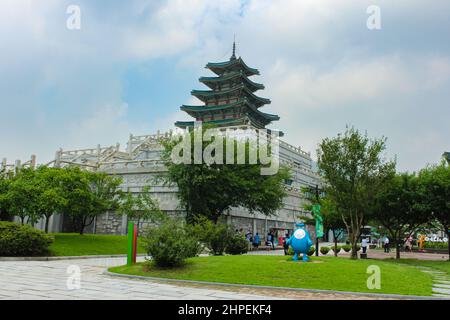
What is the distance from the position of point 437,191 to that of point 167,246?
17843 millimetres

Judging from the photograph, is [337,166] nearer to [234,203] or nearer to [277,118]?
[234,203]

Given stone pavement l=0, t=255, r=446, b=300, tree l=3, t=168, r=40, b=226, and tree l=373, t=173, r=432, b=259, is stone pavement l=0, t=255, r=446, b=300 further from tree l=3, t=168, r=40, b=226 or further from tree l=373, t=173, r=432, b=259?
tree l=373, t=173, r=432, b=259

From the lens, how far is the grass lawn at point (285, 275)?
33.7 ft

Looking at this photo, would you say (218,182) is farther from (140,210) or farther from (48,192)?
(48,192)

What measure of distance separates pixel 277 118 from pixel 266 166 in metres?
28.6

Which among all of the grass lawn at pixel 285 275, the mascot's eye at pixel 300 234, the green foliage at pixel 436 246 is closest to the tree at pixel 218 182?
the mascot's eye at pixel 300 234

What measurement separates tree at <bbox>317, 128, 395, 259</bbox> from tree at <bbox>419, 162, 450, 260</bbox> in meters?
3.16

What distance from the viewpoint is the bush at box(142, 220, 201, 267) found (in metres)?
12.7

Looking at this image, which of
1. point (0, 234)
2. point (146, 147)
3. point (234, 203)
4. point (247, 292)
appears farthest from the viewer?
point (146, 147)

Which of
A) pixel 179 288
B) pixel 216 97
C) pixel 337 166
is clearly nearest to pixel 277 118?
pixel 216 97

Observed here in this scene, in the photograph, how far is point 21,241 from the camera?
17.3m

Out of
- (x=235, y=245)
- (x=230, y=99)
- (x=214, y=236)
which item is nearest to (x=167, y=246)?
(x=214, y=236)

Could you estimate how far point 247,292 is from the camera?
9656mm

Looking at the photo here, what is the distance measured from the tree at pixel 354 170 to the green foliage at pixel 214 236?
714cm
